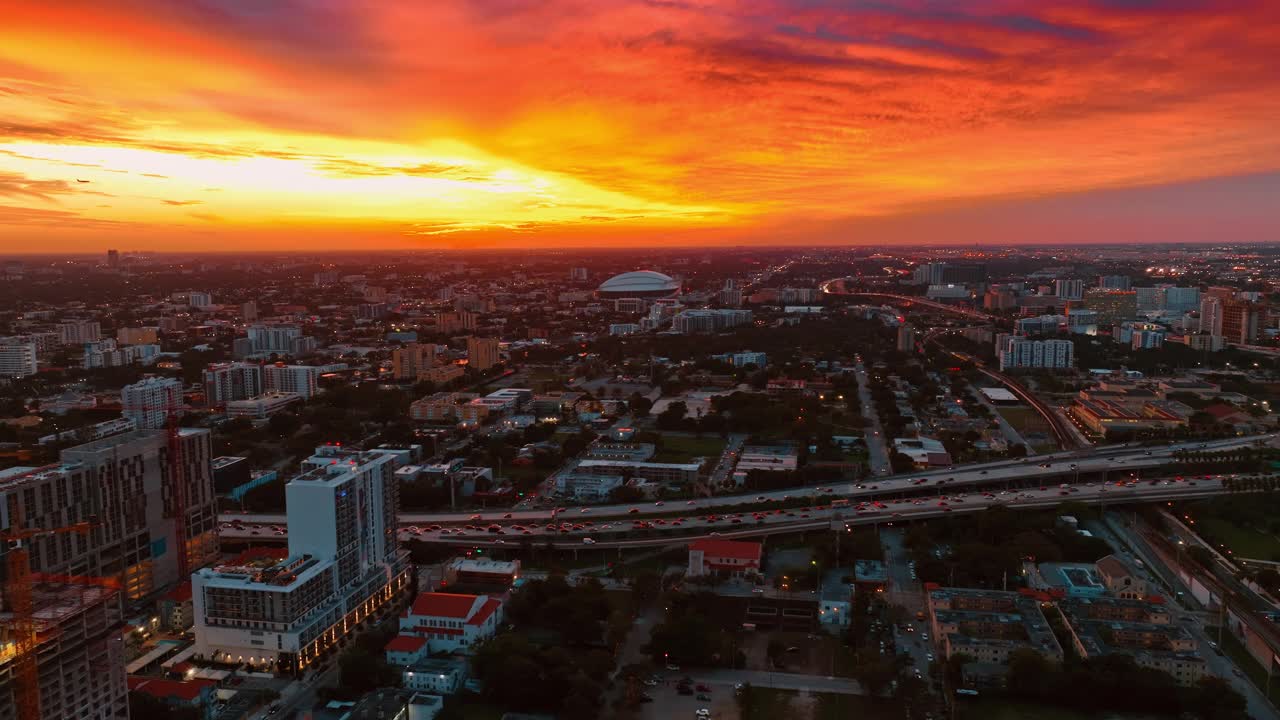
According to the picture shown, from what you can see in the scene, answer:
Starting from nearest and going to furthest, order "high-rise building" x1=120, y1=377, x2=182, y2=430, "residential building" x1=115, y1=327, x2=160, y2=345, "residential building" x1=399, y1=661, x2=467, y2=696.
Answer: "residential building" x1=399, y1=661, x2=467, y2=696
"high-rise building" x1=120, y1=377, x2=182, y2=430
"residential building" x1=115, y1=327, x2=160, y2=345

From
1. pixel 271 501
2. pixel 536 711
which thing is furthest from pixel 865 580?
pixel 271 501

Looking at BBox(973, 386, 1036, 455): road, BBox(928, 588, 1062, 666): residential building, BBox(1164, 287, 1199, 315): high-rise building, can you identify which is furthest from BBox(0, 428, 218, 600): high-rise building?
BBox(1164, 287, 1199, 315): high-rise building

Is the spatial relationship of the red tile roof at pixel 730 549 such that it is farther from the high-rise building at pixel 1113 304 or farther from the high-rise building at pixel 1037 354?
the high-rise building at pixel 1113 304

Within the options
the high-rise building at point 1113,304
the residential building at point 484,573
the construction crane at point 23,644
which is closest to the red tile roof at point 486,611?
the residential building at point 484,573

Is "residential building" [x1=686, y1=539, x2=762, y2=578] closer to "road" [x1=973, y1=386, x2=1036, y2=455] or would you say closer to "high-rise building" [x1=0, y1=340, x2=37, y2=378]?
"road" [x1=973, y1=386, x2=1036, y2=455]

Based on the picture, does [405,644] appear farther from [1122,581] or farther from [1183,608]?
[1183,608]

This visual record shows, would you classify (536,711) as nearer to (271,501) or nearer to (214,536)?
(214,536)
